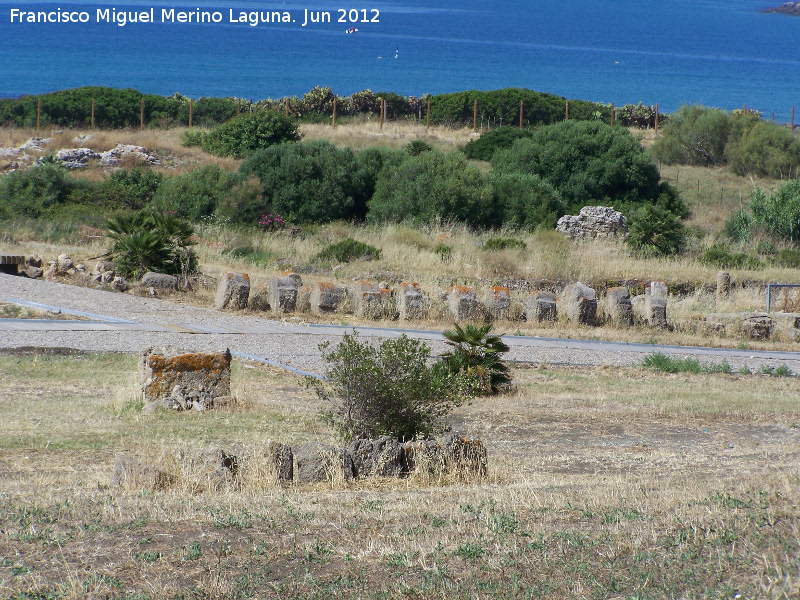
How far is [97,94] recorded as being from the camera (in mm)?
49688

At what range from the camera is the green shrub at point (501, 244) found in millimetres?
25188

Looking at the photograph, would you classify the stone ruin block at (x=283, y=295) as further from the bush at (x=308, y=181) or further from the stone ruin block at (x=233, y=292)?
the bush at (x=308, y=181)

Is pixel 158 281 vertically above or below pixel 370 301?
above

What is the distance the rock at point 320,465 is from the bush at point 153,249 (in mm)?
12882

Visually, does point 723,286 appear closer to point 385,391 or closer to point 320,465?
point 385,391

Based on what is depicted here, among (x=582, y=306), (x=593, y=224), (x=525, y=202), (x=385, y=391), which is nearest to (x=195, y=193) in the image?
(x=525, y=202)

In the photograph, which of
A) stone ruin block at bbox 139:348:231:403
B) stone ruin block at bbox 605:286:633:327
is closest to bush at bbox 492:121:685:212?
stone ruin block at bbox 605:286:633:327

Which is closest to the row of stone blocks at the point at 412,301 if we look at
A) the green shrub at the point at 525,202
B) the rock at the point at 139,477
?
the rock at the point at 139,477

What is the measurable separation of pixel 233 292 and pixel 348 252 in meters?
6.11

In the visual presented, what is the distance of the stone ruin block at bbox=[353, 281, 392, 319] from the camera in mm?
18406

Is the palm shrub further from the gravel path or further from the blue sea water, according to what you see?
the blue sea water

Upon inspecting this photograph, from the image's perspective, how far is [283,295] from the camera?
729 inches

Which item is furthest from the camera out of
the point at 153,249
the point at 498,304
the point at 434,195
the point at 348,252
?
the point at 434,195

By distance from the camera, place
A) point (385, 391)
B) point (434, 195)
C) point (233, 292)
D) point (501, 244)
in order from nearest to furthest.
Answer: point (385, 391)
point (233, 292)
point (501, 244)
point (434, 195)
